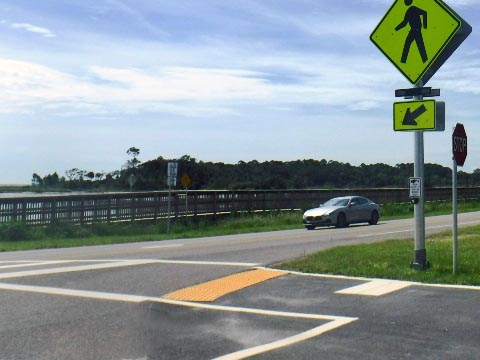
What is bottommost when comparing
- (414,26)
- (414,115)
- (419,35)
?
(414,115)

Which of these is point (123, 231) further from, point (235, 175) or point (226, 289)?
point (235, 175)

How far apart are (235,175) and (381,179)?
18631 mm

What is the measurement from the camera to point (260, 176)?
8394 centimetres

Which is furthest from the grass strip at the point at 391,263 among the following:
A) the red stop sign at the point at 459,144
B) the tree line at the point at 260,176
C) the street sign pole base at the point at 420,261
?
the tree line at the point at 260,176

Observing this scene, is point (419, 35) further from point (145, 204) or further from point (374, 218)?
point (145, 204)

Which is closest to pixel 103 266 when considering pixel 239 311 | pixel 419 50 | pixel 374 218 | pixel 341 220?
pixel 239 311

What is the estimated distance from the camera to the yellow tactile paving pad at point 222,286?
374 inches

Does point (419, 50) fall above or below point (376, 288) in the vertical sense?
above

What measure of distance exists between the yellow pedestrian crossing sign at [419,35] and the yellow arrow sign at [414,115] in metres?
0.40

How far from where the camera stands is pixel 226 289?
10.1 metres

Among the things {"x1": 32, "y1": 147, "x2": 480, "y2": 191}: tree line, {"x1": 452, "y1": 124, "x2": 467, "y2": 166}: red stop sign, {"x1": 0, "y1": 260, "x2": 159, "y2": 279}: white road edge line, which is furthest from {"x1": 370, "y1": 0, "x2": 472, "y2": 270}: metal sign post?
{"x1": 32, "y1": 147, "x2": 480, "y2": 191}: tree line

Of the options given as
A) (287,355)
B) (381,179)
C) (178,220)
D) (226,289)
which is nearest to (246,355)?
(287,355)

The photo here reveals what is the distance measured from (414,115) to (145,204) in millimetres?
25438

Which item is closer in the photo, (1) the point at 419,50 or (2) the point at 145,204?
(1) the point at 419,50
